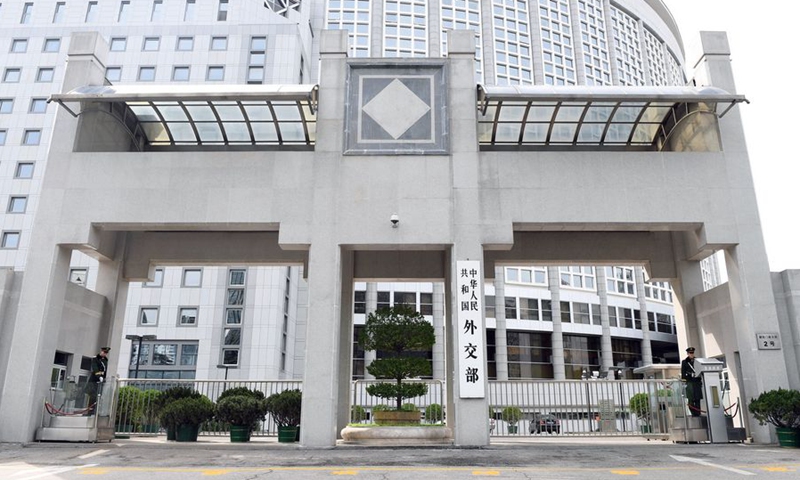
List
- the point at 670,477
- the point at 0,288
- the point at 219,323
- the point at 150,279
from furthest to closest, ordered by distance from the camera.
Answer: the point at 219,323 < the point at 150,279 < the point at 0,288 < the point at 670,477

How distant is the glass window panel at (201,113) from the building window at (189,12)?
45.0 m

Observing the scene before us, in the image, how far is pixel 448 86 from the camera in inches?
680

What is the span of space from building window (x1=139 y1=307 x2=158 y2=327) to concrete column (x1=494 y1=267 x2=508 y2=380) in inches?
1247

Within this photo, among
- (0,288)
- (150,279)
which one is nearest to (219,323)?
(150,279)

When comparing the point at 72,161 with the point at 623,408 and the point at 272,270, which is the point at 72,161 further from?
the point at 272,270

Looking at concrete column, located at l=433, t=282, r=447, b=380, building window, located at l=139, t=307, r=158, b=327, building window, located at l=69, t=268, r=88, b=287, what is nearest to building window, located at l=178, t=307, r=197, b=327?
building window, located at l=139, t=307, r=158, b=327

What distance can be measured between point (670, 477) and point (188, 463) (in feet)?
28.0

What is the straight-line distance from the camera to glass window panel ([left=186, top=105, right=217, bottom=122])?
17.9m

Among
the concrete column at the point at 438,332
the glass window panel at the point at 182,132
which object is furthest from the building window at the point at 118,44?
the glass window panel at the point at 182,132

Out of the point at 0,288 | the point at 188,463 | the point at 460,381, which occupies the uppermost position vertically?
the point at 0,288

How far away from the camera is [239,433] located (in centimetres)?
1722

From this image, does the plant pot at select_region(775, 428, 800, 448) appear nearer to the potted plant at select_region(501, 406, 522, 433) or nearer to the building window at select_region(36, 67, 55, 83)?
the potted plant at select_region(501, 406, 522, 433)

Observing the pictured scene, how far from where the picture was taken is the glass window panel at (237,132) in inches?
740

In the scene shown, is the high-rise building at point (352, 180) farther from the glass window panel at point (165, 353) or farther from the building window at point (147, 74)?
the building window at point (147, 74)
